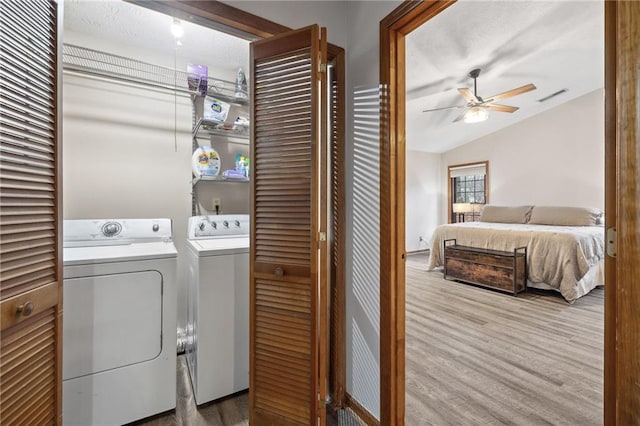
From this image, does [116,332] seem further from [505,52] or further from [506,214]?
[506,214]

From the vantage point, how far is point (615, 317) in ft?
→ 2.32

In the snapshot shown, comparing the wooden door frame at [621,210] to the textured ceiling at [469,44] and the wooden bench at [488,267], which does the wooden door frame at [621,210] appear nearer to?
the textured ceiling at [469,44]

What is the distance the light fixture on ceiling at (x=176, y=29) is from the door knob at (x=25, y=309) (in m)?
1.82

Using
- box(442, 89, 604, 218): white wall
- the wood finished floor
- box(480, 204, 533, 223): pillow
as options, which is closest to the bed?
the wood finished floor

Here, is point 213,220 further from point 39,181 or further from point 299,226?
point 39,181

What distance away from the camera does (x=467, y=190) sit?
23.4 feet

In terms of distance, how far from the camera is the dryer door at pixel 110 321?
1.38 meters

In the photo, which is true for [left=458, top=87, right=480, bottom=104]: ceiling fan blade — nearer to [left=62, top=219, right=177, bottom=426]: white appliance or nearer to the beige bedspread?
the beige bedspread

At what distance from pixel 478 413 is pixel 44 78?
2468 mm

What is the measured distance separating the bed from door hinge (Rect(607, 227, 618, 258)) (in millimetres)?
3543

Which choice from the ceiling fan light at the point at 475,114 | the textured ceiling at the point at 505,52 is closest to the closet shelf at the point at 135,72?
the textured ceiling at the point at 505,52

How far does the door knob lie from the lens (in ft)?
2.71

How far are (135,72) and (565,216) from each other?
612 cm

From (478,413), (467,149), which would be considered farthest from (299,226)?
(467,149)
